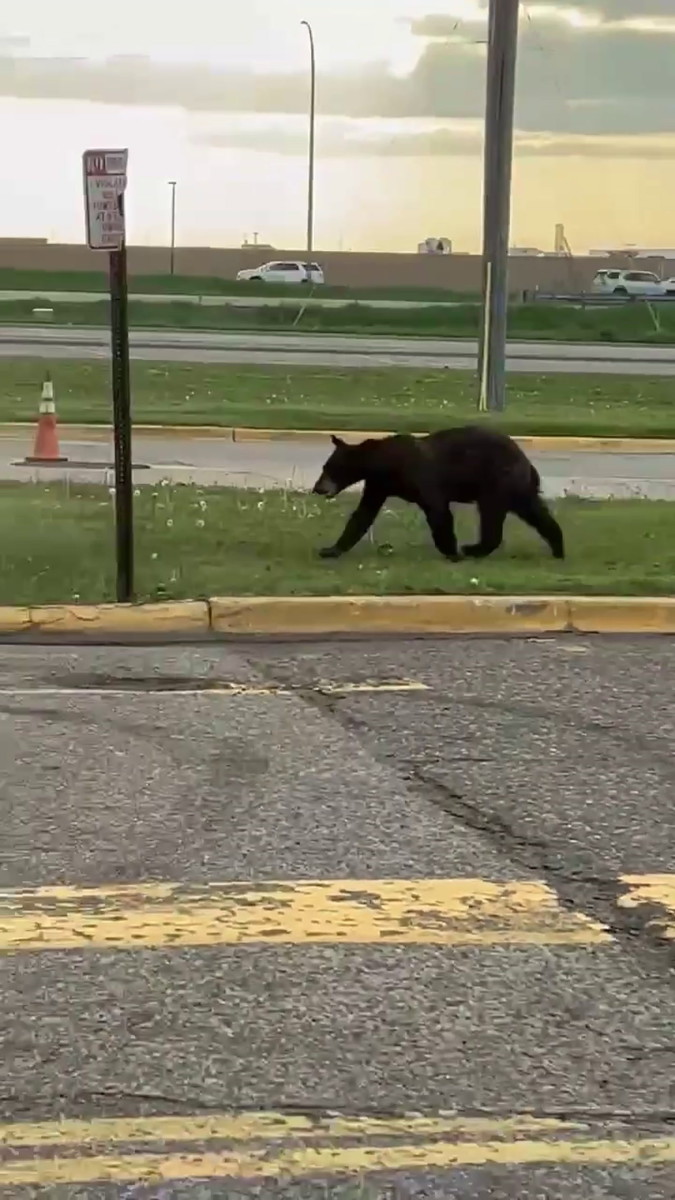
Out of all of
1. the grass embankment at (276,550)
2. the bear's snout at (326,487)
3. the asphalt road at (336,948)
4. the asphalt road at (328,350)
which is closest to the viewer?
the asphalt road at (336,948)

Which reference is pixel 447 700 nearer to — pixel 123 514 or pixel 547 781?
pixel 547 781

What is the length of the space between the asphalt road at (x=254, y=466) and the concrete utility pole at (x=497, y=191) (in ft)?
7.76

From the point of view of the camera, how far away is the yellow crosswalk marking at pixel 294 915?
164 inches

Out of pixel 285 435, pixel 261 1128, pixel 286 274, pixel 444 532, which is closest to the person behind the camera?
pixel 261 1128

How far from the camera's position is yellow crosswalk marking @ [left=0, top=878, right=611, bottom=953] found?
13.7 feet

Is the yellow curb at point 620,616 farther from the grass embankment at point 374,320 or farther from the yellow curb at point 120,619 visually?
the grass embankment at point 374,320

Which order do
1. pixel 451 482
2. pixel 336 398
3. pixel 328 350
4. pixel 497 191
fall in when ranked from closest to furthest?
pixel 451 482
pixel 497 191
pixel 336 398
pixel 328 350

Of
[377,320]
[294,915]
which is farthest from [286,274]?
[294,915]

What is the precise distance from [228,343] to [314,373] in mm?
8024

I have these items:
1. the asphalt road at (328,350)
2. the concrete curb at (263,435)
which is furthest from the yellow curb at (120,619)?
the asphalt road at (328,350)

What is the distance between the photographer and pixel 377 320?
138 ft

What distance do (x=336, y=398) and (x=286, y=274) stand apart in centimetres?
3980

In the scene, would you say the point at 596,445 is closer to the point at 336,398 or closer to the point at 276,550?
the point at 336,398

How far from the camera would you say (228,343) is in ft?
108
